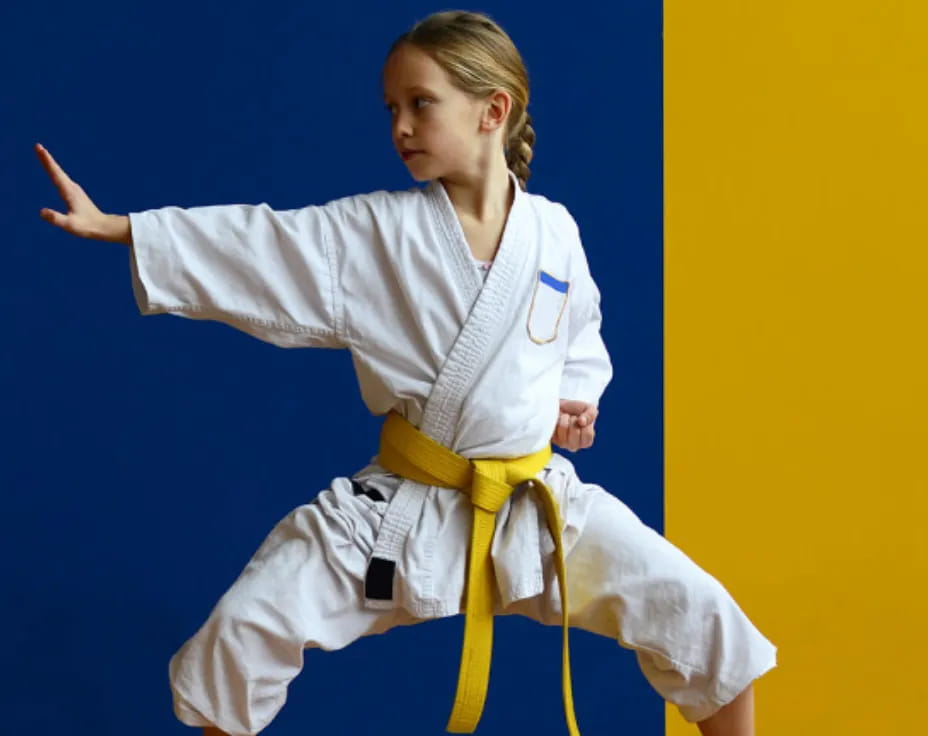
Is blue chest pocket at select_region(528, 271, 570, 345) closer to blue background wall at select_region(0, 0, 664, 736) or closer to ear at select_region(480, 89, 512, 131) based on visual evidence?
ear at select_region(480, 89, 512, 131)

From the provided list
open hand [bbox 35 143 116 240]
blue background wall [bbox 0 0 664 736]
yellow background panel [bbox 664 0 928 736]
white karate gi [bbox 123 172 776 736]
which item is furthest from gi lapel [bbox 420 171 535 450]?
yellow background panel [bbox 664 0 928 736]

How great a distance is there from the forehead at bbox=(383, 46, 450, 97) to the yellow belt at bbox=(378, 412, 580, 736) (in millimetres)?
460

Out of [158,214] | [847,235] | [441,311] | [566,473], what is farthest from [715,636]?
[847,235]

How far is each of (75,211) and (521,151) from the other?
0.71 m

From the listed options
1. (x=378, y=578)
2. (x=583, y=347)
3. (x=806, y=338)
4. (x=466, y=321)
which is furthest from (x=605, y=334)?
(x=378, y=578)

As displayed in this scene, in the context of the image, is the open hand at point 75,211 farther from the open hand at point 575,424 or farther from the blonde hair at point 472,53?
the open hand at point 575,424

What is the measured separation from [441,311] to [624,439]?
3.37 feet

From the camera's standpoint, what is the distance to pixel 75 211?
194 cm

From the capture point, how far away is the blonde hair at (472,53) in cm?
211

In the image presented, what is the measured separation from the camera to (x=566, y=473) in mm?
2203

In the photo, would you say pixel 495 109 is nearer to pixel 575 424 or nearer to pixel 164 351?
pixel 575 424

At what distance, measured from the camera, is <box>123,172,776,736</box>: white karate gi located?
6.68 ft

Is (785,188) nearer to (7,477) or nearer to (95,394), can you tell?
(95,394)

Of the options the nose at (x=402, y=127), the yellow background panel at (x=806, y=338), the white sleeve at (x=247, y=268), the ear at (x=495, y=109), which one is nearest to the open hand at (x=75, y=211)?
the white sleeve at (x=247, y=268)
